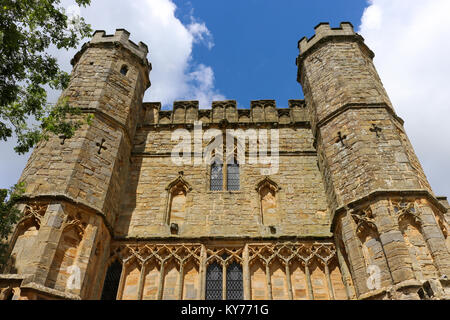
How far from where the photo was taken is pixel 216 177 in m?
10.4

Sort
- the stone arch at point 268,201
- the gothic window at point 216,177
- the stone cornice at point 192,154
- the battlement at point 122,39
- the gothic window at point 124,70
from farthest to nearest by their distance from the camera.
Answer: the battlement at point 122,39 < the gothic window at point 124,70 < the stone cornice at point 192,154 < the gothic window at point 216,177 < the stone arch at point 268,201

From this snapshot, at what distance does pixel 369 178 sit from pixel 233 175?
3.90 m

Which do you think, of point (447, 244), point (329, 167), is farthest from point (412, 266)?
point (329, 167)

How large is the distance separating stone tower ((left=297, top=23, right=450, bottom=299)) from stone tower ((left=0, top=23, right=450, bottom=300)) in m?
0.03

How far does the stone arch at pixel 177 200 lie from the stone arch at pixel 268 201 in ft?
6.22

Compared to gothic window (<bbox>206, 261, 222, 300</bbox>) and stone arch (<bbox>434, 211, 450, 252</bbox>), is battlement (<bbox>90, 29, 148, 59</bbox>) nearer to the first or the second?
gothic window (<bbox>206, 261, 222, 300</bbox>)

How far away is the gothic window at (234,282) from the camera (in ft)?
25.6

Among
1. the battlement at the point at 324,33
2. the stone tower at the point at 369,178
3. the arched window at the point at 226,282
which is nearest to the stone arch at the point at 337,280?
the stone tower at the point at 369,178

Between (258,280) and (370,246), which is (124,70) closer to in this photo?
(258,280)

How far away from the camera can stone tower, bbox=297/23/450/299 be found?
643 centimetres

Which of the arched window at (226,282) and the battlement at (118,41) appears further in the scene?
the battlement at (118,41)

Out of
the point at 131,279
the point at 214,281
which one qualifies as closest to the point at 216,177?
the point at 214,281

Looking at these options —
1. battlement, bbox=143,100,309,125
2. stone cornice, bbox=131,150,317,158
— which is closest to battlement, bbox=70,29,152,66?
battlement, bbox=143,100,309,125

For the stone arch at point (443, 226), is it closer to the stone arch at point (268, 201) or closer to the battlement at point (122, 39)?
the stone arch at point (268, 201)
